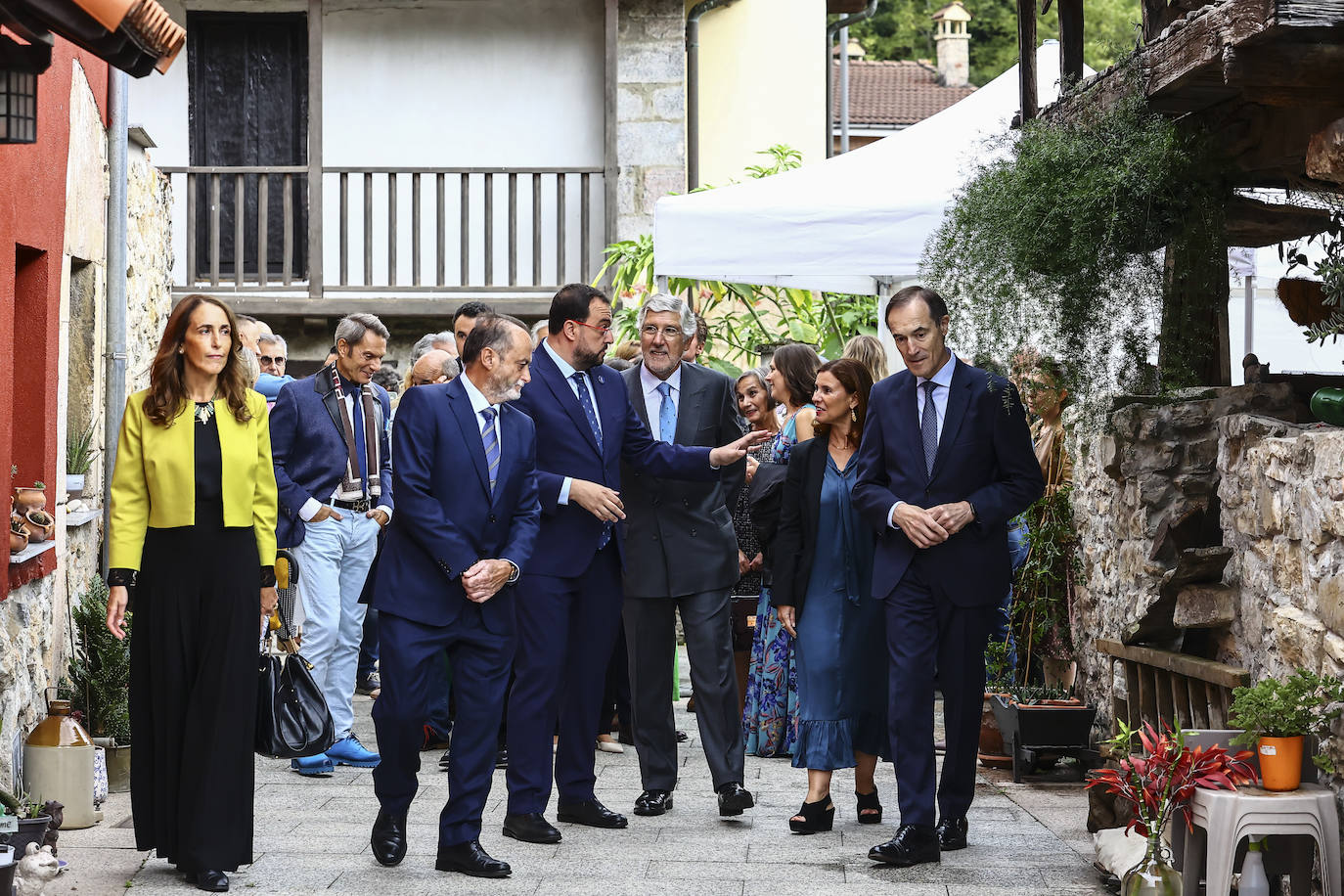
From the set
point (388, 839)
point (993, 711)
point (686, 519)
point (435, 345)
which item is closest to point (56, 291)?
point (435, 345)

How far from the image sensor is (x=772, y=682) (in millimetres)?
7828

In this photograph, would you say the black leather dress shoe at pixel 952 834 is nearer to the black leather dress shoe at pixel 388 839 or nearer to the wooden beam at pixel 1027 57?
the black leather dress shoe at pixel 388 839

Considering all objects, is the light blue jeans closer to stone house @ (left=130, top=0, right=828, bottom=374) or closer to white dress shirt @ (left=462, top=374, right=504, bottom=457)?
white dress shirt @ (left=462, top=374, right=504, bottom=457)

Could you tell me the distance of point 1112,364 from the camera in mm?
5891

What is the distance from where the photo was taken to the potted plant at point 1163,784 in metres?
4.62

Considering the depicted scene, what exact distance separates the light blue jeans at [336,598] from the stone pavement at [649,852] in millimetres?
481

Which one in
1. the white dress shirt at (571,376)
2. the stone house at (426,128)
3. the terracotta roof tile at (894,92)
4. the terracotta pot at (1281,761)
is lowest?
the terracotta pot at (1281,761)

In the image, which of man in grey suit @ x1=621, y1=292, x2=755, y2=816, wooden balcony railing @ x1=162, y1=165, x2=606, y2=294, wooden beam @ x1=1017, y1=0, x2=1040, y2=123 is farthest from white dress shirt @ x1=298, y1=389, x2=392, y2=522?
wooden balcony railing @ x1=162, y1=165, x2=606, y2=294

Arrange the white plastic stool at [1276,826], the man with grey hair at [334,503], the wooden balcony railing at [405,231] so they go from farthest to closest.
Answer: the wooden balcony railing at [405,231] → the man with grey hair at [334,503] → the white plastic stool at [1276,826]

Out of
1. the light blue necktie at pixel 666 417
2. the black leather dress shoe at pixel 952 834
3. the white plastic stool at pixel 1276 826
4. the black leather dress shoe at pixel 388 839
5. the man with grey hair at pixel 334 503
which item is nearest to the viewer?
the white plastic stool at pixel 1276 826

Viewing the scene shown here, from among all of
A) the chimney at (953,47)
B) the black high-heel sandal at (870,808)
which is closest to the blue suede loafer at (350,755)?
the black high-heel sandal at (870,808)

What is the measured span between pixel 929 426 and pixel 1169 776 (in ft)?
5.33

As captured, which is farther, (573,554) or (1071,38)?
(1071,38)

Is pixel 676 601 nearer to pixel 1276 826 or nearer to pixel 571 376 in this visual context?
pixel 571 376
